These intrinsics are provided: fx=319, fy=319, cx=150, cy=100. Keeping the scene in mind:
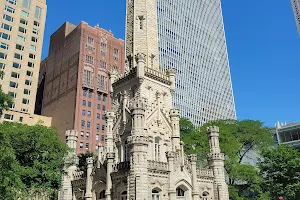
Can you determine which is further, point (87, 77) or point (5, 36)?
point (87, 77)

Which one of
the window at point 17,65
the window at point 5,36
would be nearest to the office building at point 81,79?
the window at point 17,65

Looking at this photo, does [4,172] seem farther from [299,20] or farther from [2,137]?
[299,20]

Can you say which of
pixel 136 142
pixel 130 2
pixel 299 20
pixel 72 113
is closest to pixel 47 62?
pixel 72 113

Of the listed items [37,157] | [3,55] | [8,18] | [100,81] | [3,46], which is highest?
[8,18]

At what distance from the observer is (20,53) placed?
80.6 meters

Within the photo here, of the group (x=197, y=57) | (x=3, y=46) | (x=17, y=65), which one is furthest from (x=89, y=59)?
(x=197, y=57)

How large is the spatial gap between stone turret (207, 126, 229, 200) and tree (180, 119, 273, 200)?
6.06 m

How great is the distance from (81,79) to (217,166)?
218 ft

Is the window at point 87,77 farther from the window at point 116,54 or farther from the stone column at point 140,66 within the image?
the stone column at point 140,66

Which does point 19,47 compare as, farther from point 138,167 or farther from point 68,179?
point 138,167

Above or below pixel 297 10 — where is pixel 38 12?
below

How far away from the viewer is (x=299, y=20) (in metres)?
173

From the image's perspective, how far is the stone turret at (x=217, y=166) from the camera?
1457 inches

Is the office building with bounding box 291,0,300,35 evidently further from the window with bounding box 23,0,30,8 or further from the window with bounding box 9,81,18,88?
the window with bounding box 9,81,18,88
